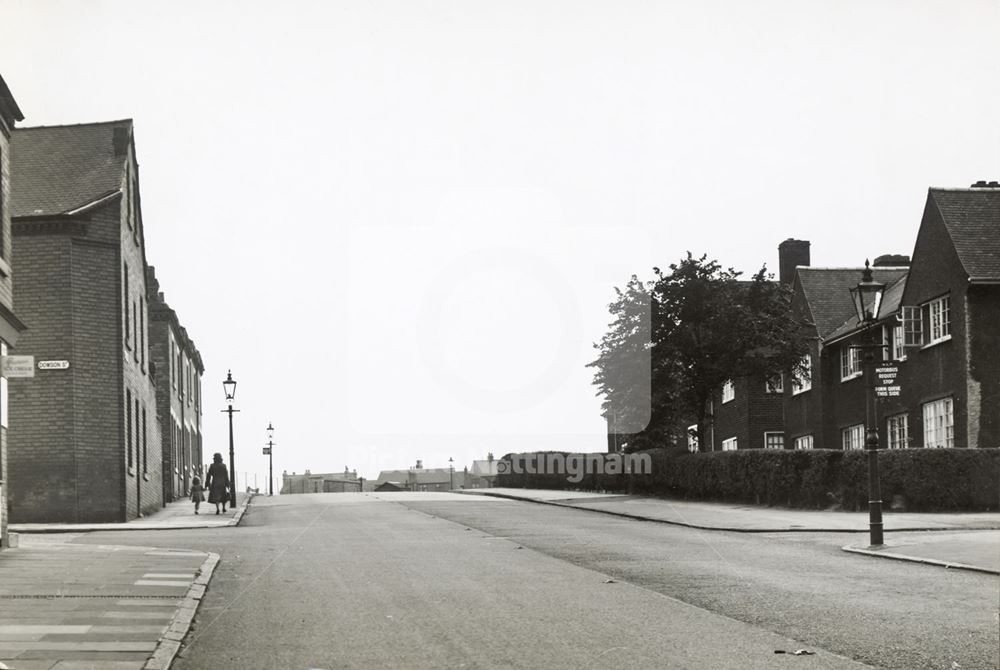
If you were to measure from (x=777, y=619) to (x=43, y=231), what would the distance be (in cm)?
2314

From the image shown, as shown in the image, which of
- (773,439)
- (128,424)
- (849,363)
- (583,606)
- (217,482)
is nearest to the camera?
(583,606)

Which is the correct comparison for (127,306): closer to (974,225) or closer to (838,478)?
(838,478)

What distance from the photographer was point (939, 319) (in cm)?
3600

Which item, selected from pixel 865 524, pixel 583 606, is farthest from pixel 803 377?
pixel 583 606

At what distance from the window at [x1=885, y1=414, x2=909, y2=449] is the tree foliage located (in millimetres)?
3503

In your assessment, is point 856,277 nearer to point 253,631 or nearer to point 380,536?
point 380,536

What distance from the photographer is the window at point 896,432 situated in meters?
38.3

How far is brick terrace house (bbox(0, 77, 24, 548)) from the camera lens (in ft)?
61.3

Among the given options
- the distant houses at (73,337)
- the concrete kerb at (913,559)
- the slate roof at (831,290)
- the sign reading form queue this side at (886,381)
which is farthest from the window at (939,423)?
the distant houses at (73,337)

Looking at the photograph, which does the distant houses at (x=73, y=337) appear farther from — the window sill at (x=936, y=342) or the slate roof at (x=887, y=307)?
the window sill at (x=936, y=342)

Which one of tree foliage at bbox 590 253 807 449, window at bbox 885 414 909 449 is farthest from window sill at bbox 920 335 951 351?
tree foliage at bbox 590 253 807 449

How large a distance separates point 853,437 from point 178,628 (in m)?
35.8

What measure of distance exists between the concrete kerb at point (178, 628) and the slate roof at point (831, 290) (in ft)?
113

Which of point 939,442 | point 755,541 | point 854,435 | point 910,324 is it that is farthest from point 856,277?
point 755,541
